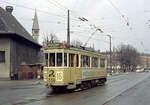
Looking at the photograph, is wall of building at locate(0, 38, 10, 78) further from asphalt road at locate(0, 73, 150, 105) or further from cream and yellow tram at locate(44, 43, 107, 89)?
cream and yellow tram at locate(44, 43, 107, 89)

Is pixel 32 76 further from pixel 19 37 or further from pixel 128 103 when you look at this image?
pixel 128 103

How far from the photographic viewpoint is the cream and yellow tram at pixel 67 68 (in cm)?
1619

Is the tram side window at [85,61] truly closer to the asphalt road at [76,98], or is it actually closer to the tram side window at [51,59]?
the asphalt road at [76,98]

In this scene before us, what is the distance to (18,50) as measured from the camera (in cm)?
3925

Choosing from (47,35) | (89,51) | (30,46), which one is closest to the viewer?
(89,51)

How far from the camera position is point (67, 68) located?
16.5m

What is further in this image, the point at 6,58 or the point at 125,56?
the point at 125,56

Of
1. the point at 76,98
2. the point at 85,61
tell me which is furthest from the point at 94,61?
the point at 76,98

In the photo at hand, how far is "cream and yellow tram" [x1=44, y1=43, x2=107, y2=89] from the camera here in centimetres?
1619

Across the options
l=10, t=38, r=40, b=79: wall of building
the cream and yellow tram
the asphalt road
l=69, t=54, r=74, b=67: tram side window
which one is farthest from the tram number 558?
l=10, t=38, r=40, b=79: wall of building

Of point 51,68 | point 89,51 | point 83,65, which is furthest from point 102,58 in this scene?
point 51,68

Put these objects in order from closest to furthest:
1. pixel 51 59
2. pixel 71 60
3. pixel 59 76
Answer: pixel 59 76
pixel 51 59
pixel 71 60

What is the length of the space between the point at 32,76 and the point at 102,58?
16337 mm

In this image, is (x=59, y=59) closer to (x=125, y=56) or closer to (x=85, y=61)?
(x=85, y=61)
